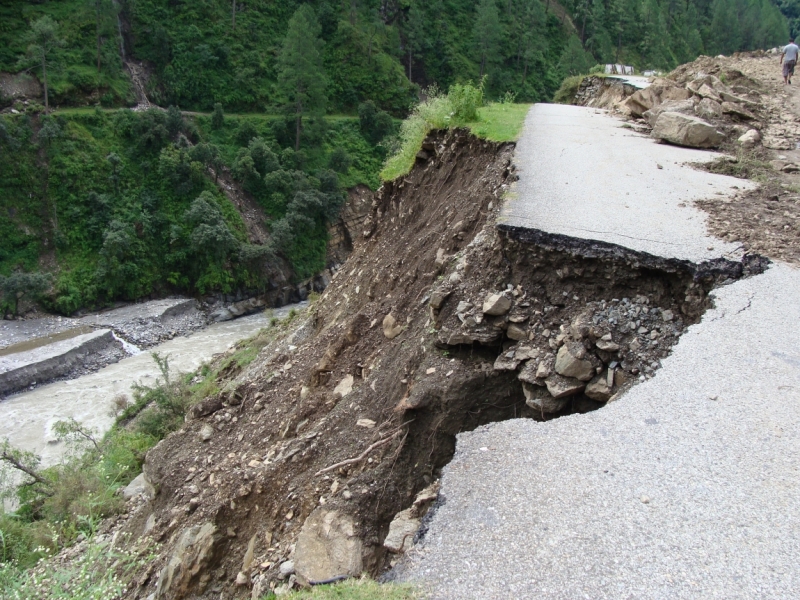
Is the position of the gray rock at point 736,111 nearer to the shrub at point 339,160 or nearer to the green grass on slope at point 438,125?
the green grass on slope at point 438,125

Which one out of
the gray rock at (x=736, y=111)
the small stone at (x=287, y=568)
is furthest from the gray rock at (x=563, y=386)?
the gray rock at (x=736, y=111)

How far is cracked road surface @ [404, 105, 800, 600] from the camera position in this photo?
118 inches

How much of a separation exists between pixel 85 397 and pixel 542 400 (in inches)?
871

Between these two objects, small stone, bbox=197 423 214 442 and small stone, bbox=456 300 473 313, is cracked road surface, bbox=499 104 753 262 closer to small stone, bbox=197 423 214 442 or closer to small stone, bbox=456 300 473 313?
small stone, bbox=456 300 473 313

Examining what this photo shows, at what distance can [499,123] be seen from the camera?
41.8ft

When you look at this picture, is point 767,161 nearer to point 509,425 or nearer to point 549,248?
point 549,248

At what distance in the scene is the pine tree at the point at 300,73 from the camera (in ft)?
137

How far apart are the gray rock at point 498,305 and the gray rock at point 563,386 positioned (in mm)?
974

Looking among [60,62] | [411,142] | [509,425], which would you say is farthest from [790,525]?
[60,62]

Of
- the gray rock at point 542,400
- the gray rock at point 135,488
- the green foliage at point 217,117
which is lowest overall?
the green foliage at point 217,117

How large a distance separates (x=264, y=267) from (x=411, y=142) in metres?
23.1

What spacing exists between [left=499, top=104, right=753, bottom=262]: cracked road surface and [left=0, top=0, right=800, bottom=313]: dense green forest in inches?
631

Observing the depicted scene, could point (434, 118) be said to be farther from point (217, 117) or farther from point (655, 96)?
point (217, 117)

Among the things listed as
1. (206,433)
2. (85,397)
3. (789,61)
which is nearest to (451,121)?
(206,433)
